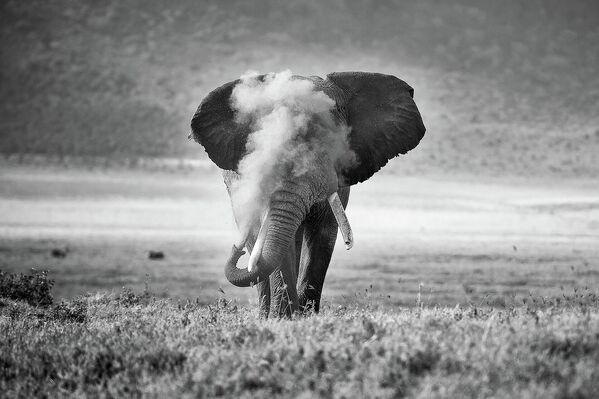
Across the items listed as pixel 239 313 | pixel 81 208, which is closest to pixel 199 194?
pixel 81 208

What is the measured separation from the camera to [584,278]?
3052cm

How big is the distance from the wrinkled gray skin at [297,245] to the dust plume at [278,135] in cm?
27

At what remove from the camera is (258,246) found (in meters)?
13.3

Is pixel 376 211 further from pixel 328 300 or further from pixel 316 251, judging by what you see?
pixel 316 251

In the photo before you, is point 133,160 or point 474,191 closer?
point 474,191

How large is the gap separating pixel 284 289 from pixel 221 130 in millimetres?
2628

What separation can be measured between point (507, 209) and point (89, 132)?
132706 mm

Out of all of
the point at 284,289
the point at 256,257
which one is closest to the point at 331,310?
the point at 284,289

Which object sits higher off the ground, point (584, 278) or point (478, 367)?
point (478, 367)

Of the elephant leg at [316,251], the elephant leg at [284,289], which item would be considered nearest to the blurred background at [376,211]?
the elephant leg at [316,251]

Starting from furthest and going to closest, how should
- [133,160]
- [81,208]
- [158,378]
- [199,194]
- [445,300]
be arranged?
[133,160] < [199,194] < [81,208] < [445,300] < [158,378]

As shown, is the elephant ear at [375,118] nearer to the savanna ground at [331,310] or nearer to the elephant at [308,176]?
the elephant at [308,176]

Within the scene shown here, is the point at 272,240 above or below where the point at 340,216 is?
below

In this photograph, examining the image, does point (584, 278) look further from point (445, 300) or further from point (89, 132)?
point (89, 132)
